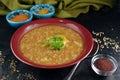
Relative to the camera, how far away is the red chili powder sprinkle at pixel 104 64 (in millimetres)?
743

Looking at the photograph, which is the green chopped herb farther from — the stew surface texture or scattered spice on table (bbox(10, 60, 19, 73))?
scattered spice on table (bbox(10, 60, 19, 73))

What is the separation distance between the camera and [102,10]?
1.06 meters

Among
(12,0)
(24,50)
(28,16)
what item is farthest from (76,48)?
(12,0)

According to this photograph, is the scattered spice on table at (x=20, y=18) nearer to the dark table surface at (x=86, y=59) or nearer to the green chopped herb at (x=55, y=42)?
the dark table surface at (x=86, y=59)

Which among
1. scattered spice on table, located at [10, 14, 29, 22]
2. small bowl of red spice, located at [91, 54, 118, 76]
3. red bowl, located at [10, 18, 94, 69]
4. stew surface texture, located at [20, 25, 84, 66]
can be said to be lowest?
small bowl of red spice, located at [91, 54, 118, 76]

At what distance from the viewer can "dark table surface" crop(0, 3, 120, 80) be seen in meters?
0.76

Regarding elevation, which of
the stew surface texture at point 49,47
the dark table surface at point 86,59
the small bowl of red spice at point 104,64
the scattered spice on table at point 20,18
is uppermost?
the stew surface texture at point 49,47

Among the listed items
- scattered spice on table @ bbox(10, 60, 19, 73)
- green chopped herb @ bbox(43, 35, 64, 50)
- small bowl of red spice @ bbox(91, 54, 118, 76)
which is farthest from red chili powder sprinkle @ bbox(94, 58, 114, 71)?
scattered spice on table @ bbox(10, 60, 19, 73)

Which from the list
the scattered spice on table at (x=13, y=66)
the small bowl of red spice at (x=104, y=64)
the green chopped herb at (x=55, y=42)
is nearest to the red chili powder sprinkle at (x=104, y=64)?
the small bowl of red spice at (x=104, y=64)

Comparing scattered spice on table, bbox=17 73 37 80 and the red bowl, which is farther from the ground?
the red bowl

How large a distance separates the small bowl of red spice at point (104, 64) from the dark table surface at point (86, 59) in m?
0.02

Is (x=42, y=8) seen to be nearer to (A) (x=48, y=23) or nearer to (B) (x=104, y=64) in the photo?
(A) (x=48, y=23)

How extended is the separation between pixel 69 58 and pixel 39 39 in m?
0.14

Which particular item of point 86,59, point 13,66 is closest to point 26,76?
point 13,66
